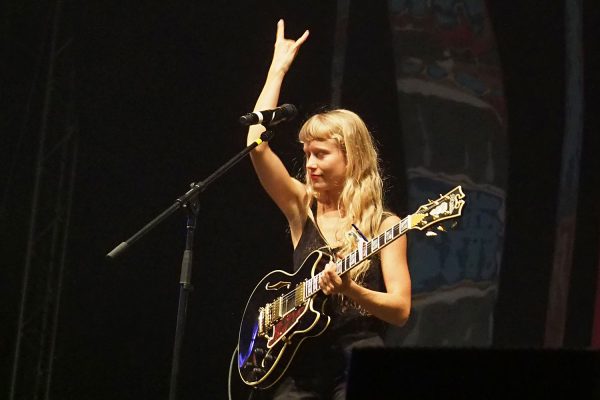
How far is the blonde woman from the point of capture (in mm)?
3010

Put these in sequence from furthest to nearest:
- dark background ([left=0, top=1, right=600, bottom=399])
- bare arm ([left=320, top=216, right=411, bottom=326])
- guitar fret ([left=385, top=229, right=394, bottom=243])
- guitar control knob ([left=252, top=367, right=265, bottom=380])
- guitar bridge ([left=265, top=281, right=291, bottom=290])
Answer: dark background ([left=0, top=1, right=600, bottom=399]), guitar bridge ([left=265, top=281, right=291, bottom=290]), guitar control knob ([left=252, top=367, right=265, bottom=380]), guitar fret ([left=385, top=229, right=394, bottom=243]), bare arm ([left=320, top=216, right=411, bottom=326])

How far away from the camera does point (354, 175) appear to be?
3.31 meters

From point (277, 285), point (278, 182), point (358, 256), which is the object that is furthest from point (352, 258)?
point (278, 182)

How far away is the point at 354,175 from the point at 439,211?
18.7 inches

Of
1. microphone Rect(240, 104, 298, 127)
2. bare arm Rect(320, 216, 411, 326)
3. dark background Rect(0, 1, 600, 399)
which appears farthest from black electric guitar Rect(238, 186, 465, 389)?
dark background Rect(0, 1, 600, 399)

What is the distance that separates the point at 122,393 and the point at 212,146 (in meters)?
1.51

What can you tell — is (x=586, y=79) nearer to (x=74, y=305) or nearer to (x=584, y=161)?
(x=584, y=161)

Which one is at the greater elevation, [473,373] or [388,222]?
[388,222]

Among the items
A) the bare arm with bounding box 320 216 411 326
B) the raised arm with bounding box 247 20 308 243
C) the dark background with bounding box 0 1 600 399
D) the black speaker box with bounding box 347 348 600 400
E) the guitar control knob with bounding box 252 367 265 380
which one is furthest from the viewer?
the dark background with bounding box 0 1 600 399

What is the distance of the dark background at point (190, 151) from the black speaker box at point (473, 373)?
315cm

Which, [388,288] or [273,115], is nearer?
[388,288]

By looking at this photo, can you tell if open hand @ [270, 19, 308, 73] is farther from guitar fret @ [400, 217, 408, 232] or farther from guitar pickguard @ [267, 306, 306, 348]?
guitar pickguard @ [267, 306, 306, 348]

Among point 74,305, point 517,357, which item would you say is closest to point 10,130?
point 74,305

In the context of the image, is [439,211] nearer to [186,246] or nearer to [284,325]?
[284,325]
